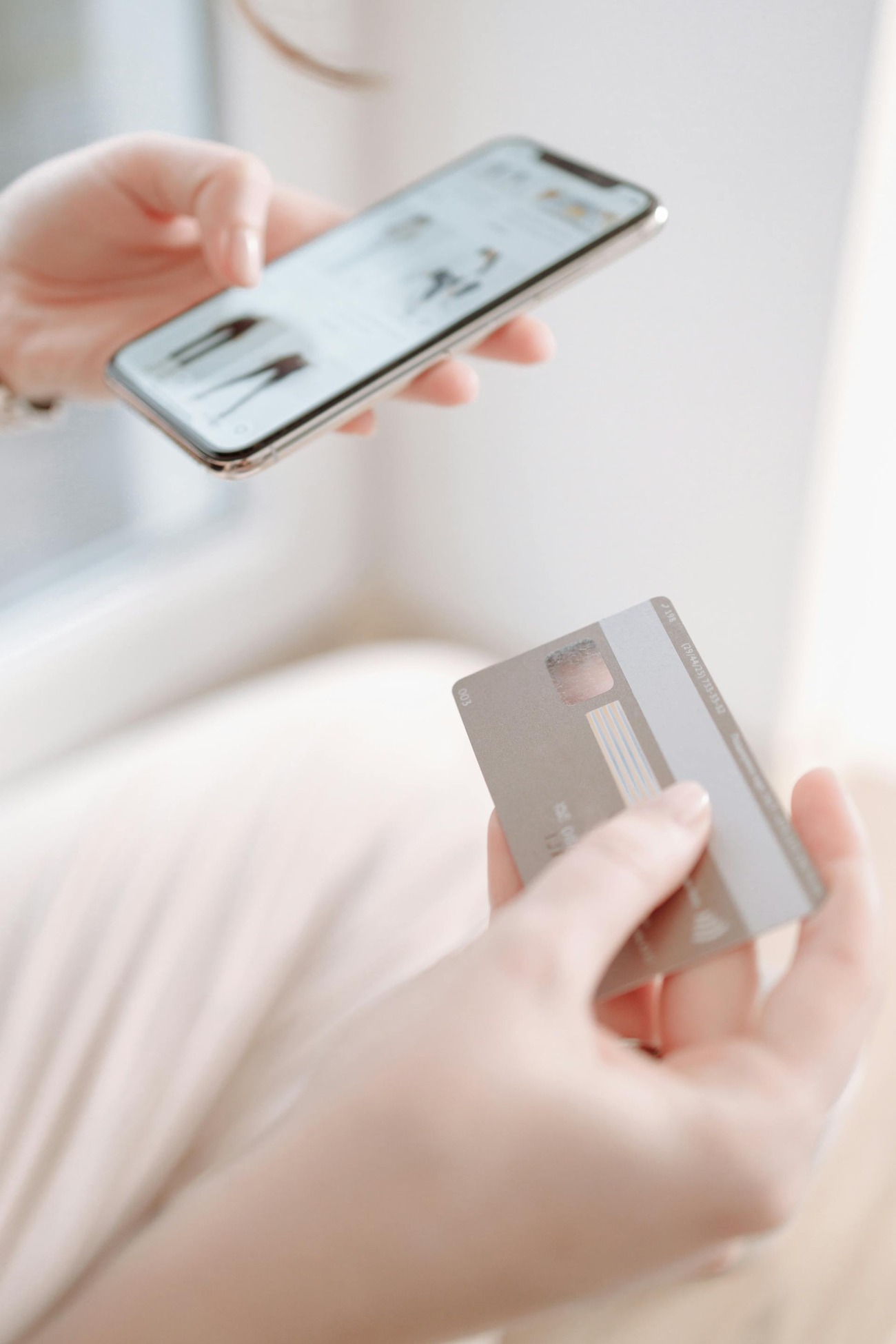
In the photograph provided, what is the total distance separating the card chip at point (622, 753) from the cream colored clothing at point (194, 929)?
0.40ft

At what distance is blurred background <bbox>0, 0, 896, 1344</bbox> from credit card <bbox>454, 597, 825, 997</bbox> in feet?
0.88

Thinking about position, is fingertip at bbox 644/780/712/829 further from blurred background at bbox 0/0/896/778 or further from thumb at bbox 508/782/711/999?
blurred background at bbox 0/0/896/778

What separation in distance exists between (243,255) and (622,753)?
0.29 m

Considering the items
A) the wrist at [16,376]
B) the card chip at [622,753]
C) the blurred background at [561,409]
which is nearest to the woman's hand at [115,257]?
the wrist at [16,376]

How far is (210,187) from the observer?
0.46m

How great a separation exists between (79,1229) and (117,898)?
131mm

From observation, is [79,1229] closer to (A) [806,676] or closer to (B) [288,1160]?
(B) [288,1160]

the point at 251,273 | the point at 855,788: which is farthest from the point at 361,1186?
the point at 855,788

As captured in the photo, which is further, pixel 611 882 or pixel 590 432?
pixel 590 432

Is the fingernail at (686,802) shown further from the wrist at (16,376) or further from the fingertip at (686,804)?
the wrist at (16,376)

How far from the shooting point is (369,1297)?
230 mm

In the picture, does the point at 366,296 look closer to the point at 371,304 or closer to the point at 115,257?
the point at 371,304

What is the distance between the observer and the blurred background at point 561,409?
70 centimetres

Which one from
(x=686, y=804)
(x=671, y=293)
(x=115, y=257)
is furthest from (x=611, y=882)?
(x=671, y=293)
